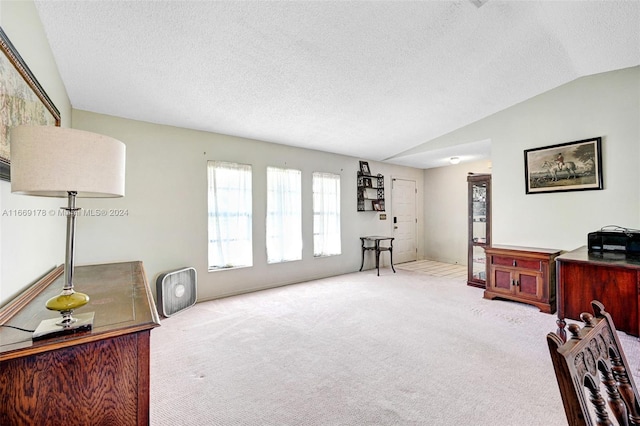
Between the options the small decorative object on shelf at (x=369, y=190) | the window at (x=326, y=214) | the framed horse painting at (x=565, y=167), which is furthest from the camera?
the small decorative object on shelf at (x=369, y=190)

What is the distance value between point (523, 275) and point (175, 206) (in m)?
4.64

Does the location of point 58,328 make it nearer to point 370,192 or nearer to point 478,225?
point 478,225

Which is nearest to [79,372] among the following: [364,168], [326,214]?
[326,214]

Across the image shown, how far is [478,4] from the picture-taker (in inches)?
93.3

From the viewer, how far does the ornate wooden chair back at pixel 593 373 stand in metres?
0.63

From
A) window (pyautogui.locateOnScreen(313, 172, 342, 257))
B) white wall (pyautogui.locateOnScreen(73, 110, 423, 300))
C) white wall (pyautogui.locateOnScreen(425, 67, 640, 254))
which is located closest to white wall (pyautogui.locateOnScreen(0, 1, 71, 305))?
white wall (pyautogui.locateOnScreen(73, 110, 423, 300))

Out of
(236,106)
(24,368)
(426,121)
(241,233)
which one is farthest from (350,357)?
(426,121)

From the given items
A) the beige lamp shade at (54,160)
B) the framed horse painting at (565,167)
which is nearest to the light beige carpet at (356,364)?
the beige lamp shade at (54,160)

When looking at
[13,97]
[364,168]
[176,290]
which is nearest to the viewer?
[13,97]

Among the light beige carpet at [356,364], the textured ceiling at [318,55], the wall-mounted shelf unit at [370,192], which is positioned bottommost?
the light beige carpet at [356,364]

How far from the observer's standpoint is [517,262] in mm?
3881

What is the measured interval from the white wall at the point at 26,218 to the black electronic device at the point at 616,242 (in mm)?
4706

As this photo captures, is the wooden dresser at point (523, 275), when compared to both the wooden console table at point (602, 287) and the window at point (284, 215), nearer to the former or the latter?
the wooden console table at point (602, 287)

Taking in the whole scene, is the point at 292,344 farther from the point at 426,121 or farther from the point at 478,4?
the point at 426,121
